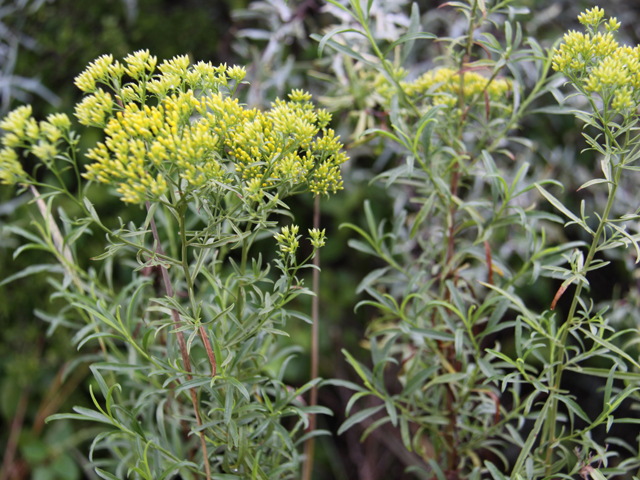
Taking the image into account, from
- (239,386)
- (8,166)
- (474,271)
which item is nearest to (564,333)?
(474,271)

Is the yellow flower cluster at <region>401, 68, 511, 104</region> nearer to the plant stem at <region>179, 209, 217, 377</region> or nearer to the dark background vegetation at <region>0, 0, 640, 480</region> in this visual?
the plant stem at <region>179, 209, 217, 377</region>

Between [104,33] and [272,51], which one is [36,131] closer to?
[272,51]

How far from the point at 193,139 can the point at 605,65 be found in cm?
37

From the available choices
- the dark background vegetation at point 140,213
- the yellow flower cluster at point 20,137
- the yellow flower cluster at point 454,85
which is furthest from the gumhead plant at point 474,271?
the dark background vegetation at point 140,213

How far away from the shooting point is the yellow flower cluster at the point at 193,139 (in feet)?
1.22

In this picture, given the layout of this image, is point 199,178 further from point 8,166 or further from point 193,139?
point 8,166

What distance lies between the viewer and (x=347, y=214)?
128cm

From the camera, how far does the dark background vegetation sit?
1.22 metres

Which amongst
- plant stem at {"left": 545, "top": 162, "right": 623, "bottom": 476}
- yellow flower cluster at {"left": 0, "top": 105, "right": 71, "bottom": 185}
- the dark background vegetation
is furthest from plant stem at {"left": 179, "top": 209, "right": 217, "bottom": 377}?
the dark background vegetation

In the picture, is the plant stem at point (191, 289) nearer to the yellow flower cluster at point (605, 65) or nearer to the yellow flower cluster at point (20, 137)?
the yellow flower cluster at point (20, 137)

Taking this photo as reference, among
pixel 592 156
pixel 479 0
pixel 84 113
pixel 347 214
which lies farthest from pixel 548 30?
pixel 84 113

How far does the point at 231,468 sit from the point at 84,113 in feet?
1.22

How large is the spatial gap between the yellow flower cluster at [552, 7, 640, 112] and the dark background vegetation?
0.76 m

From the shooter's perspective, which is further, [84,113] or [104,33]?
[104,33]
